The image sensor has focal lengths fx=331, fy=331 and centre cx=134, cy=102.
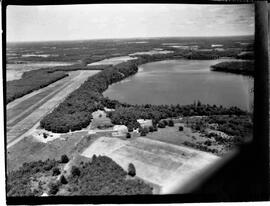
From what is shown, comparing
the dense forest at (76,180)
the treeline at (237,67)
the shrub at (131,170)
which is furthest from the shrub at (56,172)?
the treeline at (237,67)

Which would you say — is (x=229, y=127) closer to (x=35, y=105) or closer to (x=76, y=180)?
(x=76, y=180)

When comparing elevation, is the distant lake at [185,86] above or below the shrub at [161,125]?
above

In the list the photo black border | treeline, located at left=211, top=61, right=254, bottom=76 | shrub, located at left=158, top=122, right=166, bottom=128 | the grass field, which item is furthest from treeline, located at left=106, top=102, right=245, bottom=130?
treeline, located at left=211, top=61, right=254, bottom=76

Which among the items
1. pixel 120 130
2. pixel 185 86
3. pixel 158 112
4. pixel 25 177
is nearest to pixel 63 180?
pixel 25 177

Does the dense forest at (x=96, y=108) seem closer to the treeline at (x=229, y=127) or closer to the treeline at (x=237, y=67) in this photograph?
the treeline at (x=229, y=127)

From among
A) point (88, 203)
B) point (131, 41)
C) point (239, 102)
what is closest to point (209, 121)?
point (239, 102)

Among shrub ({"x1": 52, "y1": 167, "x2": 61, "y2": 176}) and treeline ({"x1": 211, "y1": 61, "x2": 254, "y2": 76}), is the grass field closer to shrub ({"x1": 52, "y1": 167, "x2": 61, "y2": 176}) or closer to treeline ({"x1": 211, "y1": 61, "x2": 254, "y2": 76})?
shrub ({"x1": 52, "y1": 167, "x2": 61, "y2": 176})
